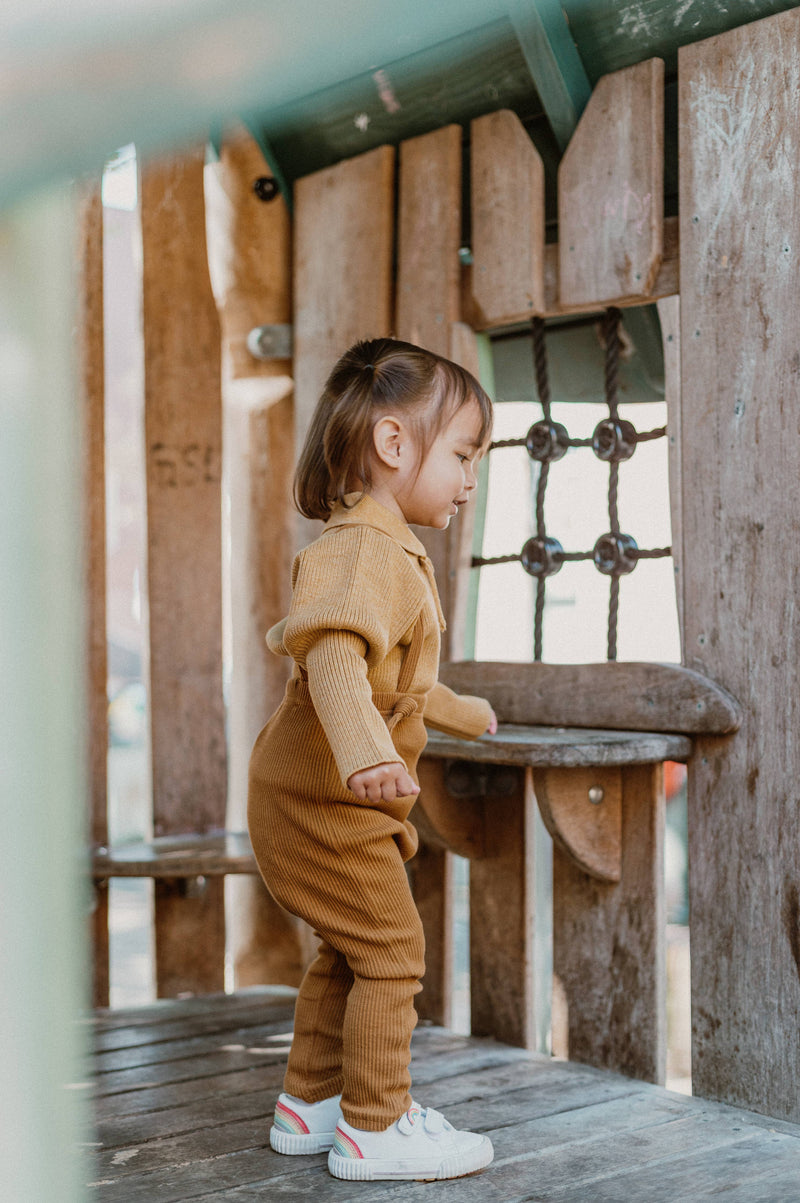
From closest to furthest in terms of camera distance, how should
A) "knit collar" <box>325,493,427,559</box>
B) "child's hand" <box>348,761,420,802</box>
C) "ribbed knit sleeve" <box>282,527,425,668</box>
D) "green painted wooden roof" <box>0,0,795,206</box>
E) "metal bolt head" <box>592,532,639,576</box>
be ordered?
"green painted wooden roof" <box>0,0,795,206</box>
"child's hand" <box>348,761,420,802</box>
"ribbed knit sleeve" <box>282,527,425,668</box>
"knit collar" <box>325,493,427,559</box>
"metal bolt head" <box>592,532,639,576</box>

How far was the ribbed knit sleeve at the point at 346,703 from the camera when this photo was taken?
1.64m

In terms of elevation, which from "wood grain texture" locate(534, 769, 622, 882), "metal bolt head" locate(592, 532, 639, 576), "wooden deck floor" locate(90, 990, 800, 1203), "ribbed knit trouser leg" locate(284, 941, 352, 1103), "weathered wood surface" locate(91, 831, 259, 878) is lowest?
"wooden deck floor" locate(90, 990, 800, 1203)

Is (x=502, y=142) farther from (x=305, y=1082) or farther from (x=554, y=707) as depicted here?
(x=305, y=1082)

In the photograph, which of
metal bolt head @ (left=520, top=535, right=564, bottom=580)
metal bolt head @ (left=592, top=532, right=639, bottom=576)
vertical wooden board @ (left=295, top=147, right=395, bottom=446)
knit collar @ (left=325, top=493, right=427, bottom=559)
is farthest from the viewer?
vertical wooden board @ (left=295, top=147, right=395, bottom=446)

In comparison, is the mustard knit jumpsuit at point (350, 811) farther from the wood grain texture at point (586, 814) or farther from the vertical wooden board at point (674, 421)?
the vertical wooden board at point (674, 421)

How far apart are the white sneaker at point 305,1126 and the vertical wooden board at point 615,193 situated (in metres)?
1.59

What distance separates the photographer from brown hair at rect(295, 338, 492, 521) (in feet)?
6.30

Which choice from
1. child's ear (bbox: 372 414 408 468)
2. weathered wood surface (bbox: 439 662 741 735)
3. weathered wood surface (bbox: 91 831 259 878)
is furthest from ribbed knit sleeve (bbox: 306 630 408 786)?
weathered wood surface (bbox: 91 831 259 878)

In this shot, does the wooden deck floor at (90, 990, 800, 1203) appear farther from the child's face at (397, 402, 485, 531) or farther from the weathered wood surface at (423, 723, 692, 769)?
the child's face at (397, 402, 485, 531)

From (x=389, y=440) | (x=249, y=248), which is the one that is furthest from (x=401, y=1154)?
(x=249, y=248)

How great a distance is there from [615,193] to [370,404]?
0.82 metres

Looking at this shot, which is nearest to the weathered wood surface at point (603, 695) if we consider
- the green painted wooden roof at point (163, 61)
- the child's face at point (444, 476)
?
the child's face at point (444, 476)

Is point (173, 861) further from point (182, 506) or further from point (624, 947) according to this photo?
point (624, 947)

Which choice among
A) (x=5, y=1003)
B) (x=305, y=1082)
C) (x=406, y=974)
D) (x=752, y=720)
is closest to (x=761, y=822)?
(x=752, y=720)
